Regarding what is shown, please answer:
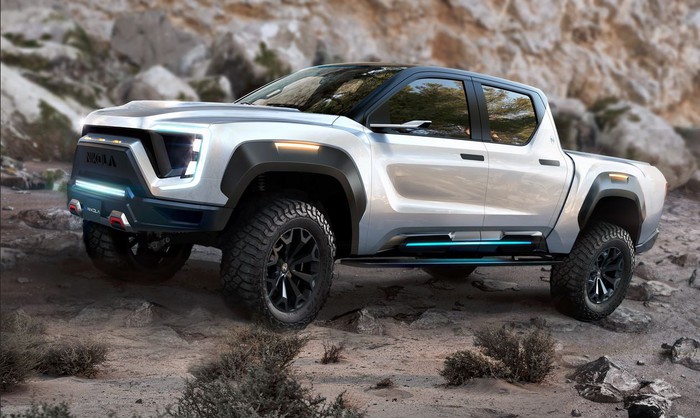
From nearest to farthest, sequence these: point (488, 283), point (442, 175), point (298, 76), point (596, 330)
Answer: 1. point (442, 175)
2. point (298, 76)
3. point (596, 330)
4. point (488, 283)

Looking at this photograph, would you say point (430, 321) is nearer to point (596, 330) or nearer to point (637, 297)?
point (596, 330)

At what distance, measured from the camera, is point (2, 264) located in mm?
9141

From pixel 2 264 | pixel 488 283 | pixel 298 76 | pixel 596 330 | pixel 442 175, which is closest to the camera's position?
pixel 442 175

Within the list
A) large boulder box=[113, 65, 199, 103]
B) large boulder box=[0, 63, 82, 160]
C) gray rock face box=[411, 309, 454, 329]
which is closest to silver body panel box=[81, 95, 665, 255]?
gray rock face box=[411, 309, 454, 329]

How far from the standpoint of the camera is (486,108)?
750cm

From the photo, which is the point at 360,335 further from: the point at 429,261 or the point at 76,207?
the point at 76,207

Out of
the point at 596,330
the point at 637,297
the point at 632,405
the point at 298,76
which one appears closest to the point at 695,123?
the point at 637,297

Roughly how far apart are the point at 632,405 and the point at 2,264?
6.42 m

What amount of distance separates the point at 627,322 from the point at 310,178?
3.47 meters

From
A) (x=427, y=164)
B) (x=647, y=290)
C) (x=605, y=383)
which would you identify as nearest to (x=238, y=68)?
(x=647, y=290)

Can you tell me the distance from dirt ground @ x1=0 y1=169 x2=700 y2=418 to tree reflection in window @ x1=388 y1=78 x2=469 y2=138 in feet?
5.38

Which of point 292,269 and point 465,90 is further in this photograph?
point 465,90

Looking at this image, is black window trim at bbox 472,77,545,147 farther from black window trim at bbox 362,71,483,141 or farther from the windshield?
the windshield

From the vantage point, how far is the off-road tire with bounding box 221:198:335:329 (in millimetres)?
6168
